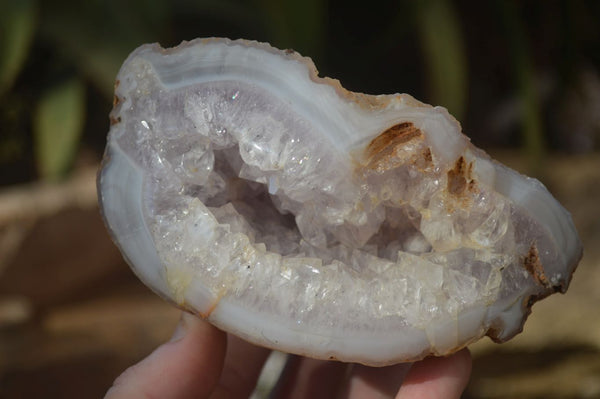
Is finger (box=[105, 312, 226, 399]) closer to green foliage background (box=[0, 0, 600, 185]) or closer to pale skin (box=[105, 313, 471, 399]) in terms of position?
pale skin (box=[105, 313, 471, 399])

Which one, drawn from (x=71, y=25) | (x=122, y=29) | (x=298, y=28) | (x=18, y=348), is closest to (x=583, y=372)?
(x=298, y=28)

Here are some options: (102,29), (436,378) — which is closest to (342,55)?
(102,29)

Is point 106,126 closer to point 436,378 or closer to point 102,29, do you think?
point 102,29

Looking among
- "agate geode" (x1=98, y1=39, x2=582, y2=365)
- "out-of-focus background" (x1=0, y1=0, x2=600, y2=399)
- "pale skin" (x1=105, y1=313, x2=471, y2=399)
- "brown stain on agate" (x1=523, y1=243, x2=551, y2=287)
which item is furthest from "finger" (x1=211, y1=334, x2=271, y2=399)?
A: "out-of-focus background" (x1=0, y1=0, x2=600, y2=399)

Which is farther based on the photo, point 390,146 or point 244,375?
point 244,375

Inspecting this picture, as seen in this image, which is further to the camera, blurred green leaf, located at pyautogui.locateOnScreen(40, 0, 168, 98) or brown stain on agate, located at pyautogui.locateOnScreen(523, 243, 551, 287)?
blurred green leaf, located at pyautogui.locateOnScreen(40, 0, 168, 98)

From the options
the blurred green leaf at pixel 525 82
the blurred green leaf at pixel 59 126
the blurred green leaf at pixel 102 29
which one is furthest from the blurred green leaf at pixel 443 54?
the blurred green leaf at pixel 59 126

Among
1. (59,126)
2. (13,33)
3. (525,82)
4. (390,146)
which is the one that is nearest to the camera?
(390,146)
